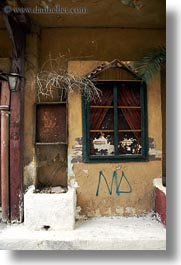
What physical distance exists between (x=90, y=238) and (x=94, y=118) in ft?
3.44

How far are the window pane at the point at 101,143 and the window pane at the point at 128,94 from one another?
0.33 metres

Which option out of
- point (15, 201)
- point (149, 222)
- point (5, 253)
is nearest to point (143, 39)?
point (149, 222)

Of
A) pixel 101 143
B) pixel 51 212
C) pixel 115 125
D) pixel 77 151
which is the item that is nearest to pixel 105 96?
pixel 115 125

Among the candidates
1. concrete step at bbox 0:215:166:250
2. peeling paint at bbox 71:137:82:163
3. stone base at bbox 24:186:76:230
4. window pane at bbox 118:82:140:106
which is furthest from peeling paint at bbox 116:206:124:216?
window pane at bbox 118:82:140:106

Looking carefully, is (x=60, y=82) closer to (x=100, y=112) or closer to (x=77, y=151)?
(x=100, y=112)

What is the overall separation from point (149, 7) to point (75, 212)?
1.90 m

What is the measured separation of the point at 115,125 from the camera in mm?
2482

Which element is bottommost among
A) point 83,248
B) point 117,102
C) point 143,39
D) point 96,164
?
point 83,248

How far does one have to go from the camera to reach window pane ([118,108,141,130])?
8.18 feet

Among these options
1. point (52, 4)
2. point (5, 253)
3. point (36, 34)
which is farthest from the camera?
point (36, 34)

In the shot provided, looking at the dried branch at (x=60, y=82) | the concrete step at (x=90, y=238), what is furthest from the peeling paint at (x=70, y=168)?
the dried branch at (x=60, y=82)

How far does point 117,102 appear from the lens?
8.22 ft

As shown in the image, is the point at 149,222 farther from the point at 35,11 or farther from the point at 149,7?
the point at 35,11

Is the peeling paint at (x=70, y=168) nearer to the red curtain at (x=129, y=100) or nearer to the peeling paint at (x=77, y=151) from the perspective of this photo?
the peeling paint at (x=77, y=151)
